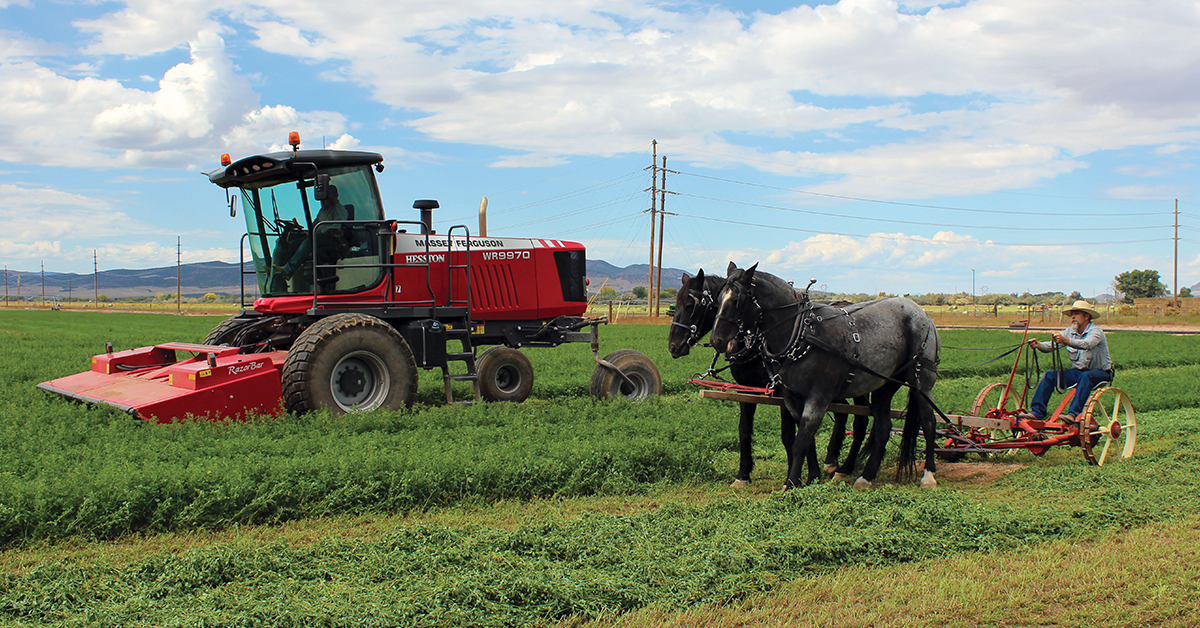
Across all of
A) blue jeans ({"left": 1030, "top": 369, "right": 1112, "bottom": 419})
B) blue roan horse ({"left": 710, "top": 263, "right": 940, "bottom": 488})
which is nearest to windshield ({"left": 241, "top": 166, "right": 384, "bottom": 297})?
blue roan horse ({"left": 710, "top": 263, "right": 940, "bottom": 488})

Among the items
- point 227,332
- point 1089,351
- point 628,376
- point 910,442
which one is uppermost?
point 227,332

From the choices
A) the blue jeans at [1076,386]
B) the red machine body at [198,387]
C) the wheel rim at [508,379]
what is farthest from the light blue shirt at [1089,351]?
the red machine body at [198,387]

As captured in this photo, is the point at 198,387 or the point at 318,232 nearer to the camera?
the point at 198,387

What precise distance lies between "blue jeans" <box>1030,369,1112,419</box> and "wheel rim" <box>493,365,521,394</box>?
7.27 m

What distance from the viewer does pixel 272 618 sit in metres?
4.11

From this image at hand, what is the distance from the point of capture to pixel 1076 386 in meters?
9.31

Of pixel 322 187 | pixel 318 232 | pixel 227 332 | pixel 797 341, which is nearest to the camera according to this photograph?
Answer: pixel 797 341

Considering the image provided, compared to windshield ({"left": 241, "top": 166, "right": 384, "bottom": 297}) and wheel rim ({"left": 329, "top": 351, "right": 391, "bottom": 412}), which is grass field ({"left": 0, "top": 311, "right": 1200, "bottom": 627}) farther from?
windshield ({"left": 241, "top": 166, "right": 384, "bottom": 297})

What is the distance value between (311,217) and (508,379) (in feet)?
13.6

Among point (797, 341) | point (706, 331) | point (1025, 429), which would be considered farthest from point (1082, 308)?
point (706, 331)

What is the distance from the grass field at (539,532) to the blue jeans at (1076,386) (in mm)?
753

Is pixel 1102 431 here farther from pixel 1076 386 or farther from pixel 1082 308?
pixel 1082 308

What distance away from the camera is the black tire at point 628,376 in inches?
480

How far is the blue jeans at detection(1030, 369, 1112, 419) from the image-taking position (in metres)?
9.27
